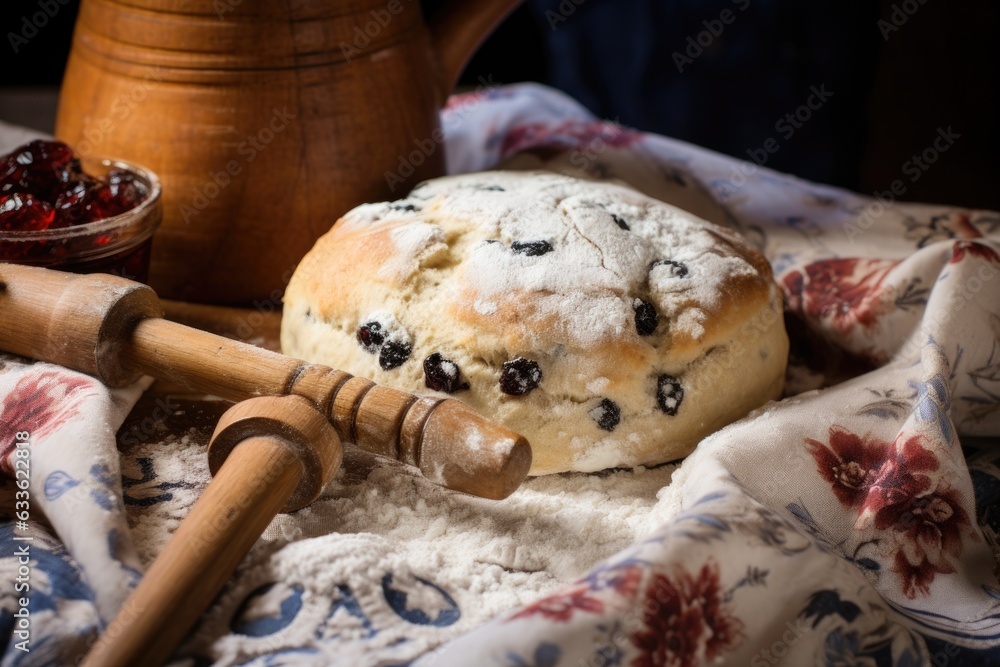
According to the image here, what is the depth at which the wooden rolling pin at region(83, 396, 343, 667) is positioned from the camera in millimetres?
640

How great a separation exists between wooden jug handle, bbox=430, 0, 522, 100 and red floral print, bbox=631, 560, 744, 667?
0.92 meters

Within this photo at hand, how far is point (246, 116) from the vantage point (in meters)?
1.16

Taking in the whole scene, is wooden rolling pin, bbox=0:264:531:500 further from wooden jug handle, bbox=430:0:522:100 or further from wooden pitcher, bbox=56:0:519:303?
wooden jug handle, bbox=430:0:522:100

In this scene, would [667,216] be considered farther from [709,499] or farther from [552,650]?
[552,650]

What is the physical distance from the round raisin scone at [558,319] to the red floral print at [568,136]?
0.51 m

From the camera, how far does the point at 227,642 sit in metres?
0.68

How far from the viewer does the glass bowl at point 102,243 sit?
1.01 meters

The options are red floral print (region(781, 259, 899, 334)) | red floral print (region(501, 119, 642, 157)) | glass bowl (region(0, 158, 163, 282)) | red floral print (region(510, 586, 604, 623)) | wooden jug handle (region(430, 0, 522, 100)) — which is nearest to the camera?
red floral print (region(510, 586, 604, 623))

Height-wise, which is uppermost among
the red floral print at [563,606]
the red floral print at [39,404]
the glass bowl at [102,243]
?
the glass bowl at [102,243]

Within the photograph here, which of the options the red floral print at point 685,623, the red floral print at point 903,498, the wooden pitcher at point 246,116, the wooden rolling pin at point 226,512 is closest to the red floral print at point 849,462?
the red floral print at point 903,498

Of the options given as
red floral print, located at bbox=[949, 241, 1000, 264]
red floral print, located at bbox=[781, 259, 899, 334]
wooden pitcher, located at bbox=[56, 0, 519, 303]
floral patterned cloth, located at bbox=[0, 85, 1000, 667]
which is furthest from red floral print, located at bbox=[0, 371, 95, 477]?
red floral print, located at bbox=[949, 241, 1000, 264]

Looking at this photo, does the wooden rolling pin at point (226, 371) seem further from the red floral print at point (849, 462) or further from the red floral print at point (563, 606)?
the red floral print at point (849, 462)

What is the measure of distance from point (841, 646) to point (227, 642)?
46cm

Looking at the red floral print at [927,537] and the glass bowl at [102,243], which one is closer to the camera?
the red floral print at [927,537]
